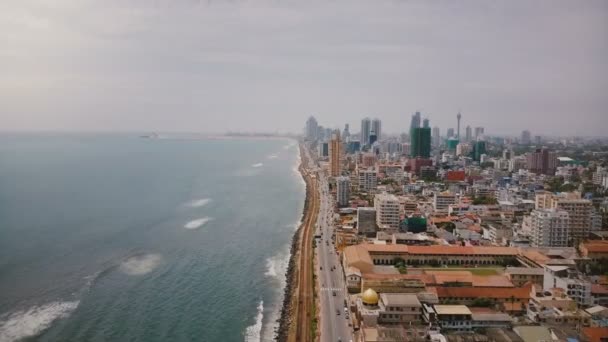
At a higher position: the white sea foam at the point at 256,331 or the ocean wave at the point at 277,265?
the ocean wave at the point at 277,265

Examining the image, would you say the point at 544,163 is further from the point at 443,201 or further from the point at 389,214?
the point at 389,214

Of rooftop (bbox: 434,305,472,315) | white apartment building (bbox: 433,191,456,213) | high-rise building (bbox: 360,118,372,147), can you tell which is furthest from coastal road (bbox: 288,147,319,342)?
high-rise building (bbox: 360,118,372,147)

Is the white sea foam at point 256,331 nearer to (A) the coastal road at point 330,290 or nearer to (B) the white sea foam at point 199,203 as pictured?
(A) the coastal road at point 330,290

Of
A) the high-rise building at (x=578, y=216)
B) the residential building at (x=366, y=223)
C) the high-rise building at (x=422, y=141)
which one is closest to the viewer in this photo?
the high-rise building at (x=578, y=216)

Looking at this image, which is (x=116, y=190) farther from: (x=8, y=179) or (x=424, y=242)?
(x=424, y=242)

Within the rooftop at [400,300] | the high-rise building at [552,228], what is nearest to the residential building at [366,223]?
the high-rise building at [552,228]
